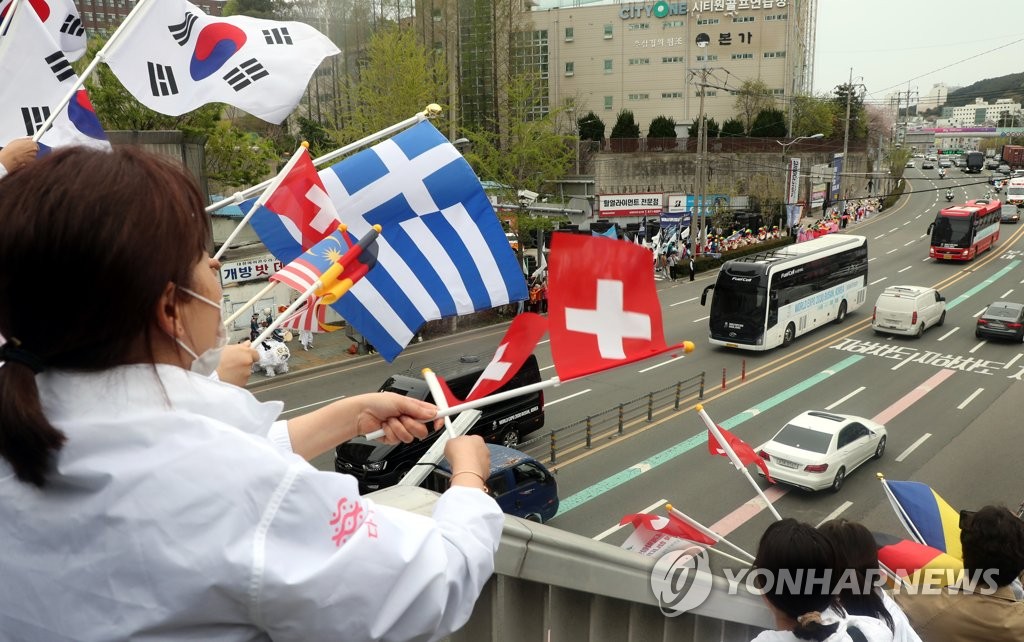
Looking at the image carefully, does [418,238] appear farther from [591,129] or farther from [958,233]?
[591,129]

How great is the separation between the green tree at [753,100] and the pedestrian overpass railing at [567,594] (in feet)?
203

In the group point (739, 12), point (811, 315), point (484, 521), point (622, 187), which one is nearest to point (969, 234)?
point (811, 315)

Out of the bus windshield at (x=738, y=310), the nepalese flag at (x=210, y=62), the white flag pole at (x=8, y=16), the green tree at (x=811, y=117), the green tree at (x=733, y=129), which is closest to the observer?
the white flag pole at (x=8, y=16)

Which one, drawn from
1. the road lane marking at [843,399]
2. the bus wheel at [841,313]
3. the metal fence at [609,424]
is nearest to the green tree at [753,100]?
the bus wheel at [841,313]

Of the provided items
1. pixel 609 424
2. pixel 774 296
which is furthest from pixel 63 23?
pixel 774 296

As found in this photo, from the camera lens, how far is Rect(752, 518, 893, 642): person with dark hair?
255 centimetres

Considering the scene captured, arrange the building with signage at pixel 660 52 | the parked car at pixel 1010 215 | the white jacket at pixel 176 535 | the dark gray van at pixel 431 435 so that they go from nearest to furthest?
the white jacket at pixel 176 535
the dark gray van at pixel 431 435
the parked car at pixel 1010 215
the building with signage at pixel 660 52

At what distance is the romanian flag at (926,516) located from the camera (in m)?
4.61

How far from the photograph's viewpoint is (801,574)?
2627 mm

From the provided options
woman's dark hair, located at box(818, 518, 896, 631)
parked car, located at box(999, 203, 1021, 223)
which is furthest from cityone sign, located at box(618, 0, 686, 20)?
woman's dark hair, located at box(818, 518, 896, 631)

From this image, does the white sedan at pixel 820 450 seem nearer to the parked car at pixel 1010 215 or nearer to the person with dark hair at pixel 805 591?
the person with dark hair at pixel 805 591

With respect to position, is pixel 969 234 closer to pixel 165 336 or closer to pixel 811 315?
pixel 811 315

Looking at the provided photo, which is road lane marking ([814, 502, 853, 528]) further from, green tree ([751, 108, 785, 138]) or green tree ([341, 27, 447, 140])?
green tree ([751, 108, 785, 138])

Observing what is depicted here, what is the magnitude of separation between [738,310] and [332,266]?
20617mm
